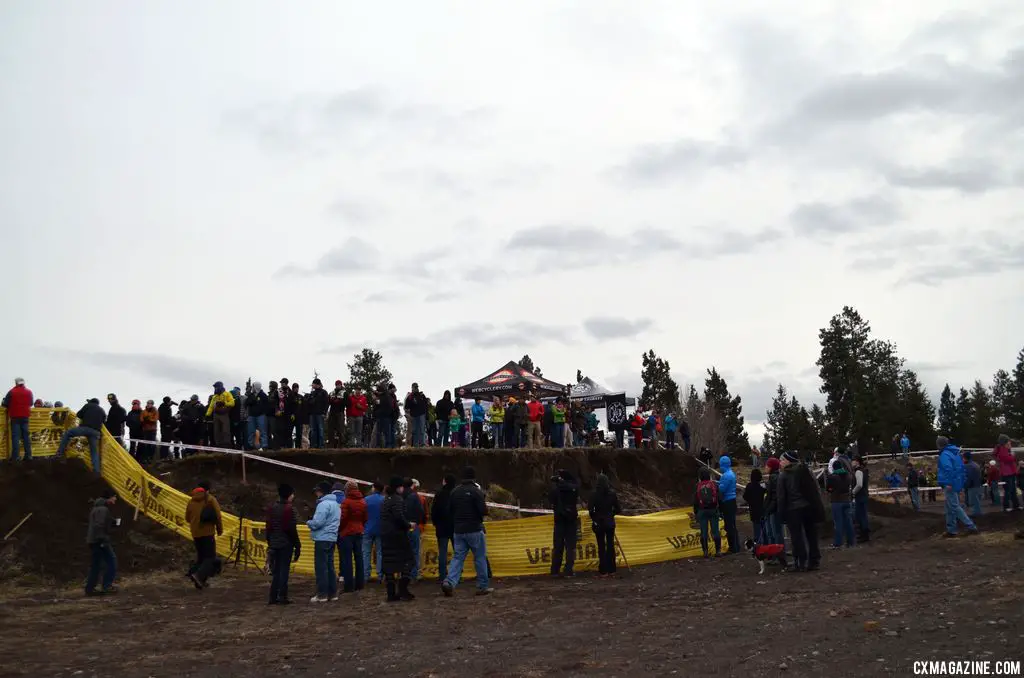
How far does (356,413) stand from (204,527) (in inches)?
427

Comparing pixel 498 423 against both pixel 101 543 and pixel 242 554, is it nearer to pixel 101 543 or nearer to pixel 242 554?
pixel 242 554

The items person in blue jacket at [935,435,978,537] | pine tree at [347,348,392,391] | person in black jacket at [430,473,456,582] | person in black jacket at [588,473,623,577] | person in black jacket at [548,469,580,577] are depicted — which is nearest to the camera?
person in black jacket at [430,473,456,582]

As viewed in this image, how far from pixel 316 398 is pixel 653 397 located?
2768 inches

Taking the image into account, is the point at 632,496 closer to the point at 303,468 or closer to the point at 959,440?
the point at 303,468

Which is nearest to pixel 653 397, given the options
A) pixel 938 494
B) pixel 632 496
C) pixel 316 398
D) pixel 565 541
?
pixel 938 494

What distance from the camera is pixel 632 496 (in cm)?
3189

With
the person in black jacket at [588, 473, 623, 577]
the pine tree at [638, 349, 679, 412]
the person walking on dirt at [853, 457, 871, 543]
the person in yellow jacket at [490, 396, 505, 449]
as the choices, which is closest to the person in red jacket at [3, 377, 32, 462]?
the person in black jacket at [588, 473, 623, 577]

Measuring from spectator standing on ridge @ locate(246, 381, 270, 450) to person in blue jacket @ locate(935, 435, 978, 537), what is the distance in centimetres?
1610

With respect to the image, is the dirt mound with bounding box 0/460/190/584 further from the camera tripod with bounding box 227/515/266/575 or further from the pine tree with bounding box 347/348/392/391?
the pine tree with bounding box 347/348/392/391

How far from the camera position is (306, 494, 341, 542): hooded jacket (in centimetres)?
1452

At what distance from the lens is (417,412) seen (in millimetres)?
27047

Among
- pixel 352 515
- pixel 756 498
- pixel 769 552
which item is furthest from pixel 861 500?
pixel 352 515

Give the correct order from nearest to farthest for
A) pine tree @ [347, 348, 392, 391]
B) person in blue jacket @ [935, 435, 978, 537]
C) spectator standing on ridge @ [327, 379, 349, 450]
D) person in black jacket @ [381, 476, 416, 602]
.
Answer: person in black jacket @ [381, 476, 416, 602] → person in blue jacket @ [935, 435, 978, 537] → spectator standing on ridge @ [327, 379, 349, 450] → pine tree @ [347, 348, 392, 391]

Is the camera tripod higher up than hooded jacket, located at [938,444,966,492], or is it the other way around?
hooded jacket, located at [938,444,966,492]
